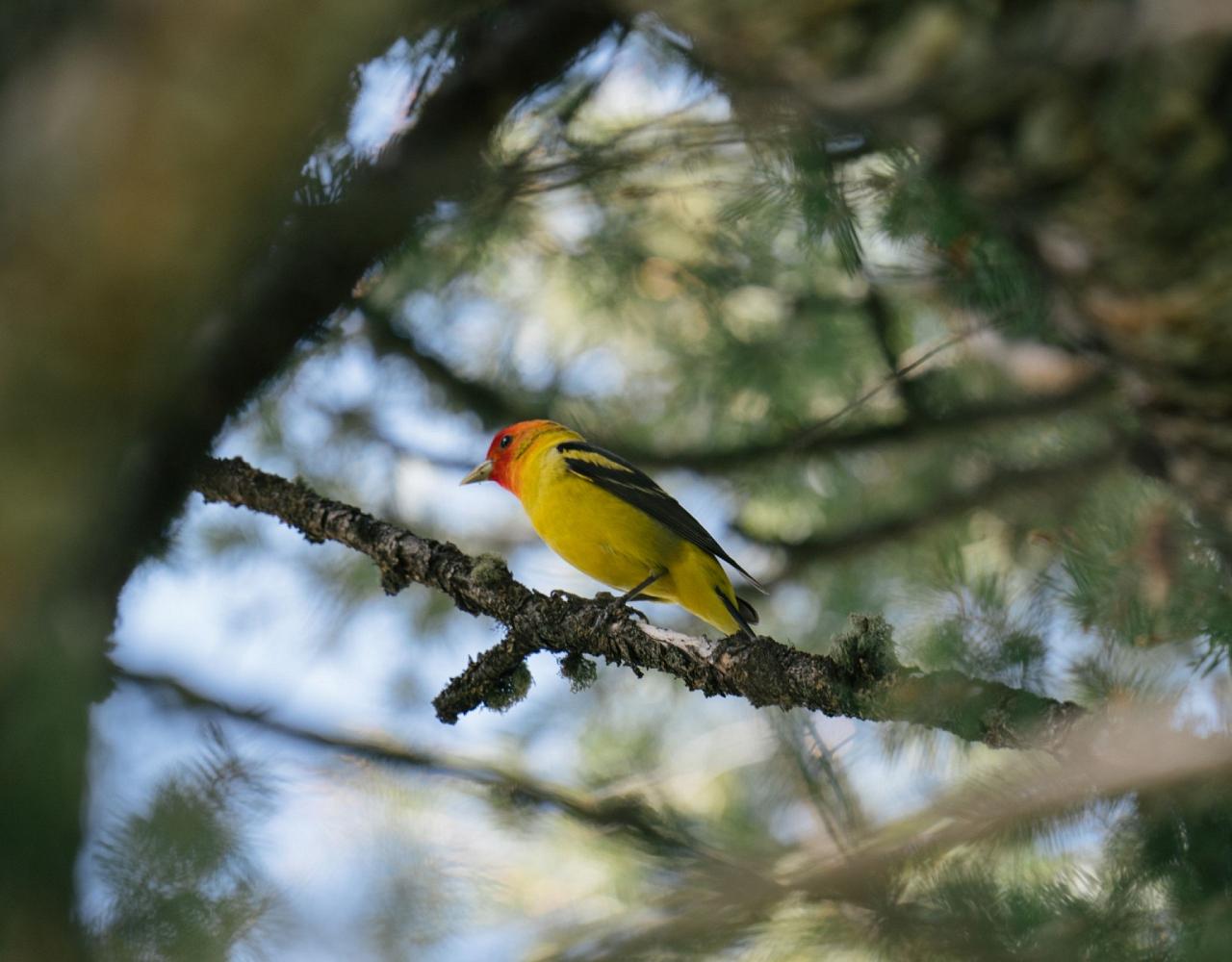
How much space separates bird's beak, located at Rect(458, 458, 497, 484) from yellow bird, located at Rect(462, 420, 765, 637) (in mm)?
405

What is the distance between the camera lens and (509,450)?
460 cm

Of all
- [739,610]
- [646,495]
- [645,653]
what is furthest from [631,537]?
[645,653]

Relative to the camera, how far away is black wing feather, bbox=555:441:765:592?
4.01m

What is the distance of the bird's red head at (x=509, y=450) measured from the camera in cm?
456

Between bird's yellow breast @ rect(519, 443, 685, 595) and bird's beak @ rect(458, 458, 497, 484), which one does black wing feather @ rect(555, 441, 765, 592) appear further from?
bird's beak @ rect(458, 458, 497, 484)

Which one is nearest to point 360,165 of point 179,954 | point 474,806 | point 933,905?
point 179,954

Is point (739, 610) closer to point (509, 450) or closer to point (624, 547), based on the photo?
point (624, 547)

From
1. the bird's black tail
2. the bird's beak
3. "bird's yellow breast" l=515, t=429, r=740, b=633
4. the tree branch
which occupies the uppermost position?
the bird's beak

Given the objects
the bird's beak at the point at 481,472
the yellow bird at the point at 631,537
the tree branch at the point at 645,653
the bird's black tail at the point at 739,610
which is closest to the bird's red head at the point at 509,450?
the bird's beak at the point at 481,472

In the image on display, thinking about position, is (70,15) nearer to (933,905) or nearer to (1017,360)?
(933,905)

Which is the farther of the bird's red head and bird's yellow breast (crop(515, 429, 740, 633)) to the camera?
the bird's red head

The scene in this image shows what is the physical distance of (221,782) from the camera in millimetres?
1935

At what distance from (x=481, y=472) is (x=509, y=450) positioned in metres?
0.16

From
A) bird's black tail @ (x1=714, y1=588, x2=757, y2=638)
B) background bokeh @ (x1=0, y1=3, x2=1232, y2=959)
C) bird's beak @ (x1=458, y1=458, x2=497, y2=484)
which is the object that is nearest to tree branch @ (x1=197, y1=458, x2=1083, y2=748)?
background bokeh @ (x1=0, y1=3, x2=1232, y2=959)
